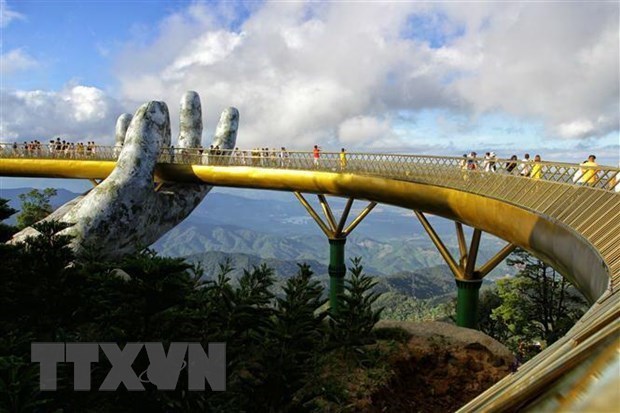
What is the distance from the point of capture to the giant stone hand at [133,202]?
2023 cm

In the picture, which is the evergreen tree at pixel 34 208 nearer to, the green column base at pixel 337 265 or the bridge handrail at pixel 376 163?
the bridge handrail at pixel 376 163

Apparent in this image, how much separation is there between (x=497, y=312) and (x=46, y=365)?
32.9 metres

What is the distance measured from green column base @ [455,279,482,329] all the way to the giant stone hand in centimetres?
1431

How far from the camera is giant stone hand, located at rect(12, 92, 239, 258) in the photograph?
20.2m

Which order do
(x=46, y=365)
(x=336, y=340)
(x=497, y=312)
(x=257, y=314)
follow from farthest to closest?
(x=497, y=312) → (x=336, y=340) → (x=257, y=314) → (x=46, y=365)

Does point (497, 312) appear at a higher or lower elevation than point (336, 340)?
lower

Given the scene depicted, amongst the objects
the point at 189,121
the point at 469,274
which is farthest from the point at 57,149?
the point at 469,274

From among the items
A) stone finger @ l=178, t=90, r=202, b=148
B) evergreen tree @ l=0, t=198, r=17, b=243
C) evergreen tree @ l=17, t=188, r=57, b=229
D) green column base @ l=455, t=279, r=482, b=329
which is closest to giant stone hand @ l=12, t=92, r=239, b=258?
evergreen tree @ l=0, t=198, r=17, b=243

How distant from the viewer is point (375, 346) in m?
12.3

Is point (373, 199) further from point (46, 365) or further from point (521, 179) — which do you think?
point (46, 365)

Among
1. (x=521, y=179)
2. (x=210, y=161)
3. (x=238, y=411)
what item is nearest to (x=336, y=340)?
(x=238, y=411)

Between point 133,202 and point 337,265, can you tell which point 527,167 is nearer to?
point 337,265

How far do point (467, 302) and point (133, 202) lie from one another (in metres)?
16.3

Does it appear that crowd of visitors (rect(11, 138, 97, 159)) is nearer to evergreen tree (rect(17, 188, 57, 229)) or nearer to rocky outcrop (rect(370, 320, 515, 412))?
evergreen tree (rect(17, 188, 57, 229))
